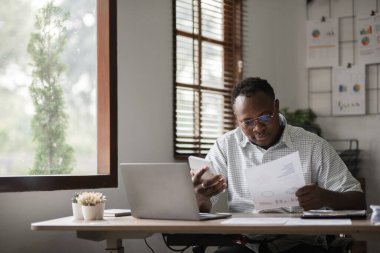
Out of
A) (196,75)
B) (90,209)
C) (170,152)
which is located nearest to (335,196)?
(90,209)

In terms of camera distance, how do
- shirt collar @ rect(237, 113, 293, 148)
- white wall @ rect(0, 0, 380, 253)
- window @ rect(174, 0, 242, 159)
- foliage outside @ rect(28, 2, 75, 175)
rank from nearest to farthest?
1. shirt collar @ rect(237, 113, 293, 148)
2. white wall @ rect(0, 0, 380, 253)
3. foliage outside @ rect(28, 2, 75, 175)
4. window @ rect(174, 0, 242, 159)

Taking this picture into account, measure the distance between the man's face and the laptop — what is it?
1.60ft

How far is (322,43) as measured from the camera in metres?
4.65

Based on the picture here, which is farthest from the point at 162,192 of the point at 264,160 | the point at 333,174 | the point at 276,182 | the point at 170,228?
the point at 333,174

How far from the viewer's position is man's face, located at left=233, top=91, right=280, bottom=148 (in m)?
2.71

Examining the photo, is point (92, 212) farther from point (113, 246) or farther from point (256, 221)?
point (256, 221)

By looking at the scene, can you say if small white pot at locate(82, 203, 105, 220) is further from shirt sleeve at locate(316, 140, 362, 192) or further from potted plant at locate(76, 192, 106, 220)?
shirt sleeve at locate(316, 140, 362, 192)

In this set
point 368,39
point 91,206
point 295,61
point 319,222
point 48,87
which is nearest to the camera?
point 319,222

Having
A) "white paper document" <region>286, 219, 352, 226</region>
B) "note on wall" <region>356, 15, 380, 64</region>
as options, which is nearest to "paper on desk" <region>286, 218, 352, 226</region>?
"white paper document" <region>286, 219, 352, 226</region>

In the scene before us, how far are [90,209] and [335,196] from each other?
0.98 metres

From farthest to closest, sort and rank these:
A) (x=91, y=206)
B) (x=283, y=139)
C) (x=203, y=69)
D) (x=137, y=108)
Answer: (x=203, y=69)
(x=137, y=108)
(x=283, y=139)
(x=91, y=206)

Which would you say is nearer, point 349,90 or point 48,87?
point 48,87

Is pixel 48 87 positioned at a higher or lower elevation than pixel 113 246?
higher

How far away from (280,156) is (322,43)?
2.08 metres
